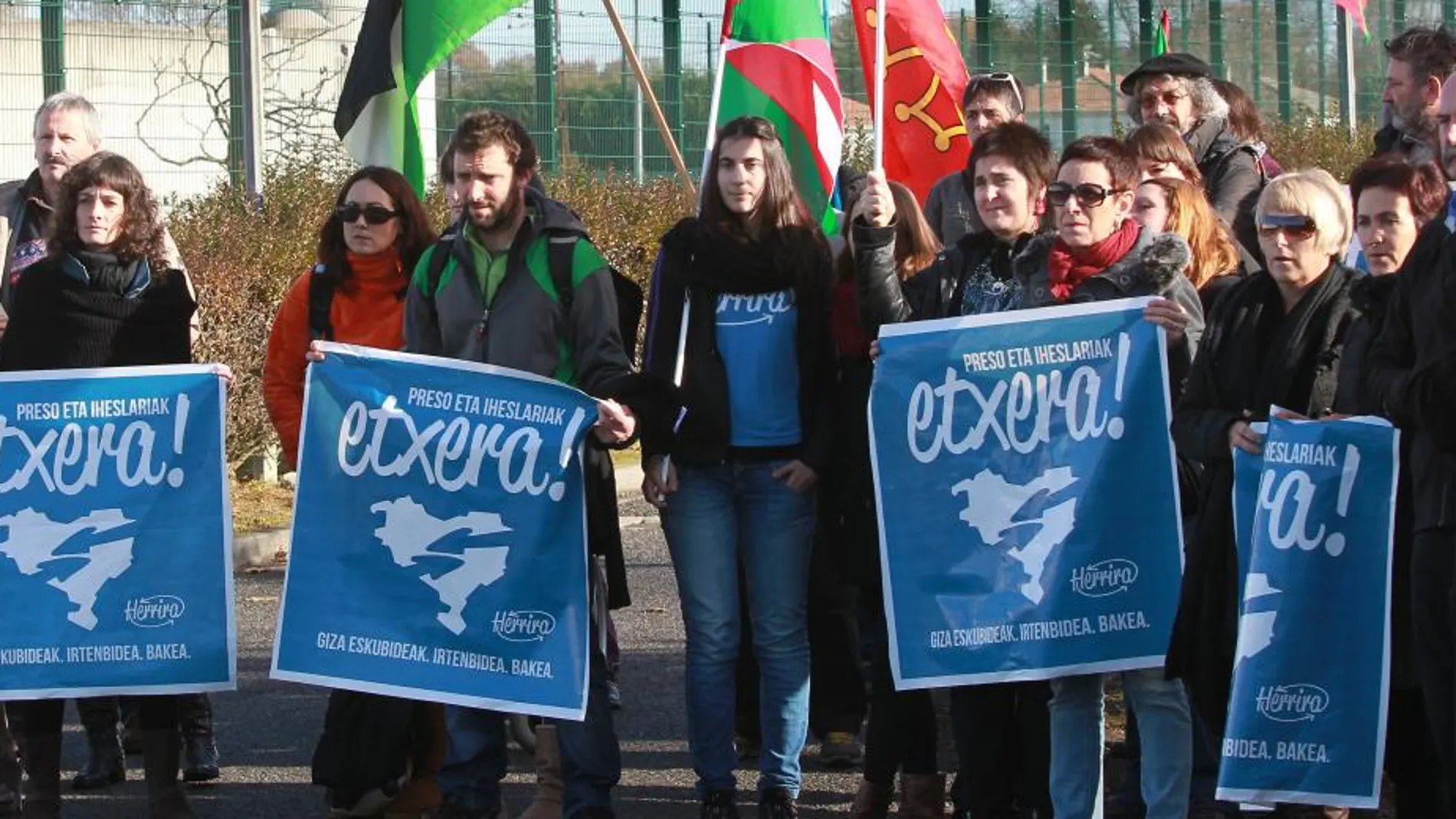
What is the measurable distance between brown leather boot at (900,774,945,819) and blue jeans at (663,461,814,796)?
32cm

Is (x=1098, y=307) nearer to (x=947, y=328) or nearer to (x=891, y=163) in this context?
(x=947, y=328)

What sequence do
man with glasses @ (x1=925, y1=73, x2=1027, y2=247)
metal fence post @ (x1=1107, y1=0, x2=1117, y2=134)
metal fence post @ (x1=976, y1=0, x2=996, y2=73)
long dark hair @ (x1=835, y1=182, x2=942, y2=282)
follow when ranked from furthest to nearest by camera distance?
metal fence post @ (x1=1107, y1=0, x2=1117, y2=134) < metal fence post @ (x1=976, y1=0, x2=996, y2=73) < man with glasses @ (x1=925, y1=73, x2=1027, y2=247) < long dark hair @ (x1=835, y1=182, x2=942, y2=282)

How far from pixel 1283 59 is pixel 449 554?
19.1m

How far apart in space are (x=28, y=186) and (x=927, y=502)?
141 inches

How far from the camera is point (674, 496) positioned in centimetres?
698

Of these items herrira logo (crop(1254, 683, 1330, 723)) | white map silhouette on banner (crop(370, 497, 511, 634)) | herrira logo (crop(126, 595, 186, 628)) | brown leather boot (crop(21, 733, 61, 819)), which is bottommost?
brown leather boot (crop(21, 733, 61, 819))

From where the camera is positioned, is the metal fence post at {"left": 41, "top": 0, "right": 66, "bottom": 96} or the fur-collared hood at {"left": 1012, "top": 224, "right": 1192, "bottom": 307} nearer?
the fur-collared hood at {"left": 1012, "top": 224, "right": 1192, "bottom": 307}

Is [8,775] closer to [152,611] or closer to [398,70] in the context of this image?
[152,611]

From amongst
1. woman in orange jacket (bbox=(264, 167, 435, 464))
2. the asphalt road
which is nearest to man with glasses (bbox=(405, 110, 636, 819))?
woman in orange jacket (bbox=(264, 167, 435, 464))

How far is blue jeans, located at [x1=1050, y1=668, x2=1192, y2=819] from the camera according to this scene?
623cm

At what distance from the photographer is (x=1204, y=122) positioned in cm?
868

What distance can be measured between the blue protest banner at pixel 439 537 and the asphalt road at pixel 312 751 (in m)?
0.76

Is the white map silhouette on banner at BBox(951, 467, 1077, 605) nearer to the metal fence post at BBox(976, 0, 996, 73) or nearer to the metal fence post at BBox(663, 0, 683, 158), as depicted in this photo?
the metal fence post at BBox(663, 0, 683, 158)

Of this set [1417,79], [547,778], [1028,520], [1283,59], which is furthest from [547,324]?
[1283,59]
